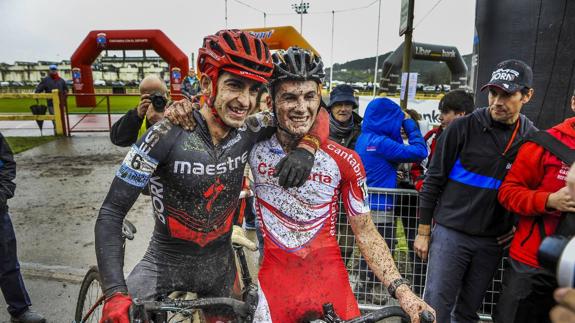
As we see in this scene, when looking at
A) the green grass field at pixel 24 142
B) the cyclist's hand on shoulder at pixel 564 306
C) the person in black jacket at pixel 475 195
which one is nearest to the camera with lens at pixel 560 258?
the cyclist's hand on shoulder at pixel 564 306

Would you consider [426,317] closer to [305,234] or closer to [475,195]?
[305,234]

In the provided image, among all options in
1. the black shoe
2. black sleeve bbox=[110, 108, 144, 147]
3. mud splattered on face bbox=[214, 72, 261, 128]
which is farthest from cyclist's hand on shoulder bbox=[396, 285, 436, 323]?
the black shoe

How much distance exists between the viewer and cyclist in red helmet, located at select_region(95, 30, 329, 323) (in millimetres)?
1880

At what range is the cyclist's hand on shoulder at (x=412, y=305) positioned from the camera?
5.56 ft

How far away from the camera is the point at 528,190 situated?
258 centimetres

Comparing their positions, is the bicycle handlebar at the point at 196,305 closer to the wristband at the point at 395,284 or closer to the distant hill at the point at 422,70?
the wristband at the point at 395,284

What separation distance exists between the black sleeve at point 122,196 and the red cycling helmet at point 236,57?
1.17 ft

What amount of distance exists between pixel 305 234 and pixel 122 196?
951 mm

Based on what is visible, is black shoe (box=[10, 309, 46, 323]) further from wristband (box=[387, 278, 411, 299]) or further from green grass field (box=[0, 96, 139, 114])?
green grass field (box=[0, 96, 139, 114])

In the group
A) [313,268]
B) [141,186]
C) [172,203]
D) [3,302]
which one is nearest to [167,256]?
[172,203]

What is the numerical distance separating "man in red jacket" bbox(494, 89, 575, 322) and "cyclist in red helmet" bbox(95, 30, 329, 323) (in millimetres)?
1468

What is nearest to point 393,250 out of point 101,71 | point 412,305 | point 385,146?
point 385,146

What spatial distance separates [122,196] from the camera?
1865 millimetres

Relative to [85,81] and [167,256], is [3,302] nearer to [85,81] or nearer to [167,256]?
[167,256]
